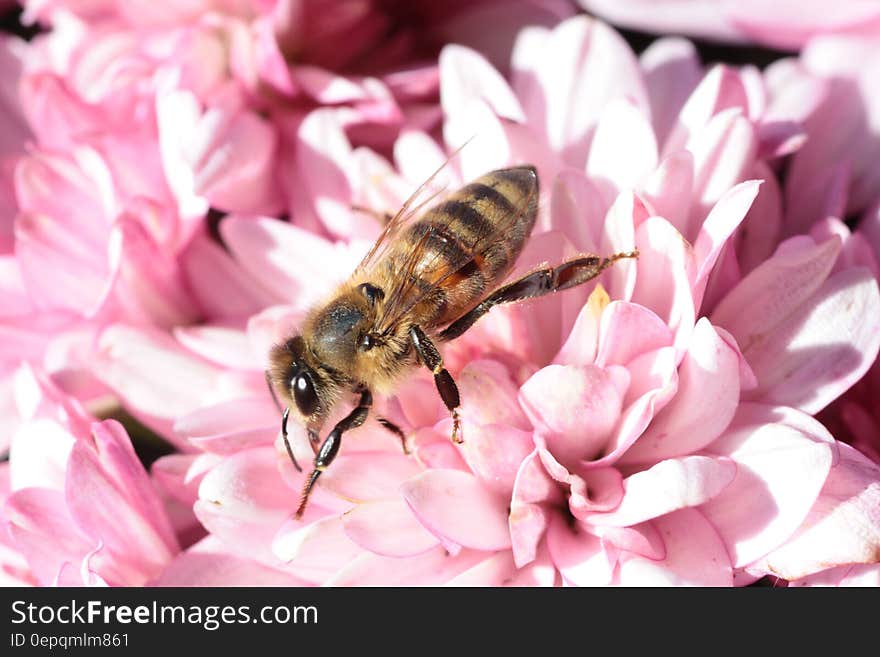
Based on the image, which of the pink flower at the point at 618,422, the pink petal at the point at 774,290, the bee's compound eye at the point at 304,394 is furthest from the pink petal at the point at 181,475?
the pink petal at the point at 774,290

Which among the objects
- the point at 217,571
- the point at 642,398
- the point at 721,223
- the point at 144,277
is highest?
the point at 721,223

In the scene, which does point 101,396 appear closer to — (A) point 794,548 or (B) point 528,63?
(B) point 528,63

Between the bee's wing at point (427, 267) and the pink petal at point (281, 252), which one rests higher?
the bee's wing at point (427, 267)

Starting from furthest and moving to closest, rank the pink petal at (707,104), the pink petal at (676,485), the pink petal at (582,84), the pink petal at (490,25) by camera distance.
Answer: the pink petal at (490,25)
the pink petal at (582,84)
the pink petal at (707,104)
the pink petal at (676,485)

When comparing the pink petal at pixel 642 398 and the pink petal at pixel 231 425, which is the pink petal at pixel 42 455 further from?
the pink petal at pixel 642 398

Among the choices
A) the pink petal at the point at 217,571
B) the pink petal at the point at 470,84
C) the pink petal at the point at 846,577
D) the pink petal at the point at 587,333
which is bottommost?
the pink petal at the point at 217,571

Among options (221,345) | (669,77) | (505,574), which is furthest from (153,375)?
(669,77)

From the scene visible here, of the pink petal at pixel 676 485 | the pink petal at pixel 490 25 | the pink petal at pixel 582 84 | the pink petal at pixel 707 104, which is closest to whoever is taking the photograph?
the pink petal at pixel 676 485

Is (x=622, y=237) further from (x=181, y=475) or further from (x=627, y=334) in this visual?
(x=181, y=475)
